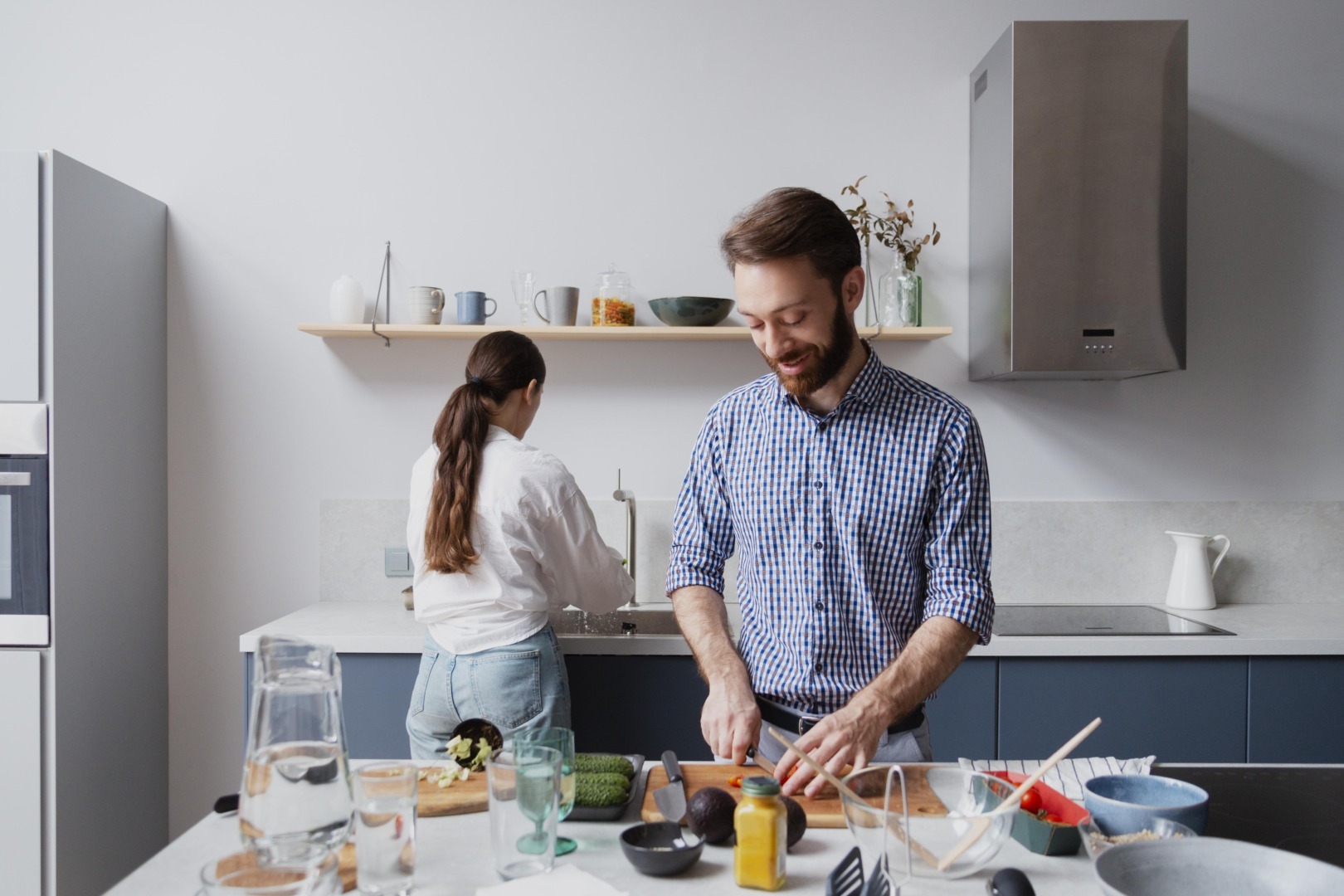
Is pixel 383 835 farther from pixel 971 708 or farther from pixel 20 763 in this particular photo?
pixel 20 763

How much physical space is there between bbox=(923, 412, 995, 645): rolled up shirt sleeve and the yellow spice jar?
616 millimetres

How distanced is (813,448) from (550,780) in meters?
0.82

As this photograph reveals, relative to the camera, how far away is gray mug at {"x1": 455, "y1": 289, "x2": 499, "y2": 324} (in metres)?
2.88

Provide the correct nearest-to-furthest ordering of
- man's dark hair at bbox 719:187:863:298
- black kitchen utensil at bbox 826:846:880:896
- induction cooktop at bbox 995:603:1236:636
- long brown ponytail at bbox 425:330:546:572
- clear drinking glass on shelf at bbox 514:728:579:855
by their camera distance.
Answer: black kitchen utensil at bbox 826:846:880:896
clear drinking glass on shelf at bbox 514:728:579:855
man's dark hair at bbox 719:187:863:298
long brown ponytail at bbox 425:330:546:572
induction cooktop at bbox 995:603:1236:636

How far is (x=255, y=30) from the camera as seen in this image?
9.89ft

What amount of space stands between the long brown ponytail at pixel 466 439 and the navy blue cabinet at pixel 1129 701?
4.54 ft

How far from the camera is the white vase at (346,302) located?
2.89 metres

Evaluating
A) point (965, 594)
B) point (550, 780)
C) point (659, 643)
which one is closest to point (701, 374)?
point (659, 643)

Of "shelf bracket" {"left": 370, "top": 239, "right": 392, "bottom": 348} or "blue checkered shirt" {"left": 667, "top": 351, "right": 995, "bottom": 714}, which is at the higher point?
"shelf bracket" {"left": 370, "top": 239, "right": 392, "bottom": 348}

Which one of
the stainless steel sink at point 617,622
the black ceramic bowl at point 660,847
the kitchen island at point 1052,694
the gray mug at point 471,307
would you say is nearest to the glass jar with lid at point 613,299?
the gray mug at point 471,307

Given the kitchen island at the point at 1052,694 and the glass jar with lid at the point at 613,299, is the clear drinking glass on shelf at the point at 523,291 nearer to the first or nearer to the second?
the glass jar with lid at the point at 613,299

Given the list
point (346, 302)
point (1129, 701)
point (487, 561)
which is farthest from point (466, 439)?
point (1129, 701)

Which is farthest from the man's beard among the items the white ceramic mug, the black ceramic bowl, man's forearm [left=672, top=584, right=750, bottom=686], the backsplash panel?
the white ceramic mug

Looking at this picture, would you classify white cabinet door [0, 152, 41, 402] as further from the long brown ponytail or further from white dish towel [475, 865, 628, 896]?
white dish towel [475, 865, 628, 896]
